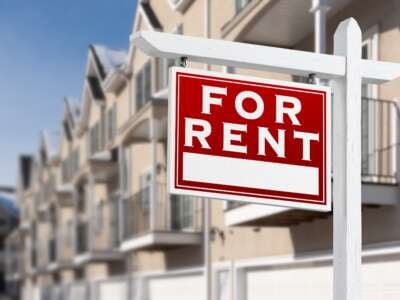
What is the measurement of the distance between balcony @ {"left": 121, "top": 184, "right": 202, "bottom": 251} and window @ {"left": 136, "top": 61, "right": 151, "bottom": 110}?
309 cm

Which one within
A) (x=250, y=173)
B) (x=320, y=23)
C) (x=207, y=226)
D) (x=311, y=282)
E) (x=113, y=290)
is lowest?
(x=113, y=290)

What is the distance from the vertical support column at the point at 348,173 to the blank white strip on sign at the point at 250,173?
21cm

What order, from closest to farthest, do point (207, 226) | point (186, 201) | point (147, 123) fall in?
point (207, 226) → point (186, 201) → point (147, 123)

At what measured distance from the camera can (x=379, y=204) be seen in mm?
12586

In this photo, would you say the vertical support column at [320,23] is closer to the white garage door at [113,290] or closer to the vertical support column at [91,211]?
the white garage door at [113,290]

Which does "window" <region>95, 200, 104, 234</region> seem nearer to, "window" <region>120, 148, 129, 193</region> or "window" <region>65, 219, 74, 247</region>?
"window" <region>120, 148, 129, 193</region>

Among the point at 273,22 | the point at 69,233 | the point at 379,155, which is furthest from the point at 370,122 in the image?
the point at 69,233

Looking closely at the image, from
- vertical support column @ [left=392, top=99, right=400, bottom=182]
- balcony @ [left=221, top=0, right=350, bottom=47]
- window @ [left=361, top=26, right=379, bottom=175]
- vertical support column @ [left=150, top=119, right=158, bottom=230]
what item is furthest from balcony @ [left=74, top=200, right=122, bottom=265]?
vertical support column @ [left=392, top=99, right=400, bottom=182]

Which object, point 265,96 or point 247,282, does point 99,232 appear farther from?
point 265,96

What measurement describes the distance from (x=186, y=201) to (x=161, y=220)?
977 millimetres

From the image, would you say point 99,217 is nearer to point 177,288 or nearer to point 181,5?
point 177,288

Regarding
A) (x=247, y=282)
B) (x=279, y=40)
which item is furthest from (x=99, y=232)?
(x=279, y=40)

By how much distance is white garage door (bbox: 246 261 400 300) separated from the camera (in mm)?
12742

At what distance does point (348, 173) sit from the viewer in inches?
246
